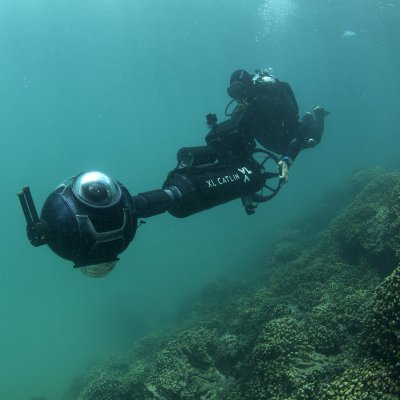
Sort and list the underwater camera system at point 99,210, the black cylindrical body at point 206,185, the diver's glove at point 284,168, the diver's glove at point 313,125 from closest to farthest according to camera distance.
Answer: the underwater camera system at point 99,210
the black cylindrical body at point 206,185
the diver's glove at point 284,168
the diver's glove at point 313,125

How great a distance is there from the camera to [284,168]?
614 cm

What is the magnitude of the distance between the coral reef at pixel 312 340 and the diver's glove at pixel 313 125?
120 inches

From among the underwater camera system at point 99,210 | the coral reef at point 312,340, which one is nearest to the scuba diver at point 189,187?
the underwater camera system at point 99,210

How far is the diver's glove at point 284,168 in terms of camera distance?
5.98m

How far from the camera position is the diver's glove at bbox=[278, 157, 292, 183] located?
19.6 ft

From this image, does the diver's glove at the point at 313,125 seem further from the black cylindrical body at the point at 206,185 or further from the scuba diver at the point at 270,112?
the black cylindrical body at the point at 206,185

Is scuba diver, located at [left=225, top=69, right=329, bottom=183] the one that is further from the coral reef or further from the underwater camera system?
the coral reef

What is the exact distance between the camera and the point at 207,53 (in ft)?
338

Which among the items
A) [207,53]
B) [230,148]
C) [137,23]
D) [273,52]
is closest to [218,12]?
[137,23]

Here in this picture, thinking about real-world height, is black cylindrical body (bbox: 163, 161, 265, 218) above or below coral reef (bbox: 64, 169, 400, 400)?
above

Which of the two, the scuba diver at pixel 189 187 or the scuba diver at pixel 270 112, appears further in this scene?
the scuba diver at pixel 270 112

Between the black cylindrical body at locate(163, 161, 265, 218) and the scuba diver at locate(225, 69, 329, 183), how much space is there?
146cm

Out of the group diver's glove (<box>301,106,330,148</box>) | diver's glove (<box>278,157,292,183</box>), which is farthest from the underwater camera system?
diver's glove (<box>301,106,330,148</box>)

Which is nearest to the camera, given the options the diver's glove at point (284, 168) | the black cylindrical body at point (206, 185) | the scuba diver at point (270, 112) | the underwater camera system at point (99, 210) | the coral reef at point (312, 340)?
the underwater camera system at point (99, 210)
